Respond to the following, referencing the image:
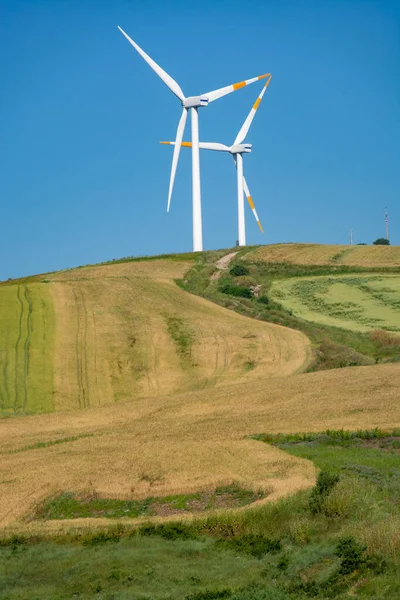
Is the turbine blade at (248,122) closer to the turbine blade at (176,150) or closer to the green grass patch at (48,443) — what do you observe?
the turbine blade at (176,150)

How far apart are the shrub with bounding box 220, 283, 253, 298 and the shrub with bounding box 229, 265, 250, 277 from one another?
5422 mm

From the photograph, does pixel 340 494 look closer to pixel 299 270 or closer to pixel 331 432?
pixel 331 432

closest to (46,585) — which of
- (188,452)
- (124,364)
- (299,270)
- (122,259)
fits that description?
(188,452)

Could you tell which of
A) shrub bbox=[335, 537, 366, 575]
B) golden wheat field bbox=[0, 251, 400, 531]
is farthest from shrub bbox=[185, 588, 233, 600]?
golden wheat field bbox=[0, 251, 400, 531]

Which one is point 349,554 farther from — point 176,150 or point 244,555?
point 176,150

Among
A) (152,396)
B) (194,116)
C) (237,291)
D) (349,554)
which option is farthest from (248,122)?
(349,554)

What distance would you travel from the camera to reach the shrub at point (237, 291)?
67.2 m

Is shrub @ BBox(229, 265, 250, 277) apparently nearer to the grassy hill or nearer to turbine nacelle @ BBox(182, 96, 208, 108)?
the grassy hill

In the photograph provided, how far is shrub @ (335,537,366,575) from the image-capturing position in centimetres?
1539

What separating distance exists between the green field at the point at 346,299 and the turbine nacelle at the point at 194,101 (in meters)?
17.4

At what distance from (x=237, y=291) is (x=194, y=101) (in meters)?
19.9

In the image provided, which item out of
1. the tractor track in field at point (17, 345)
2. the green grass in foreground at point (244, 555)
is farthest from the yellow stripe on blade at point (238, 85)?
the green grass in foreground at point (244, 555)

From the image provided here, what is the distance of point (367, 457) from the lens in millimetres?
24578

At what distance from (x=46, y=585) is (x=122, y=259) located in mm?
72881
